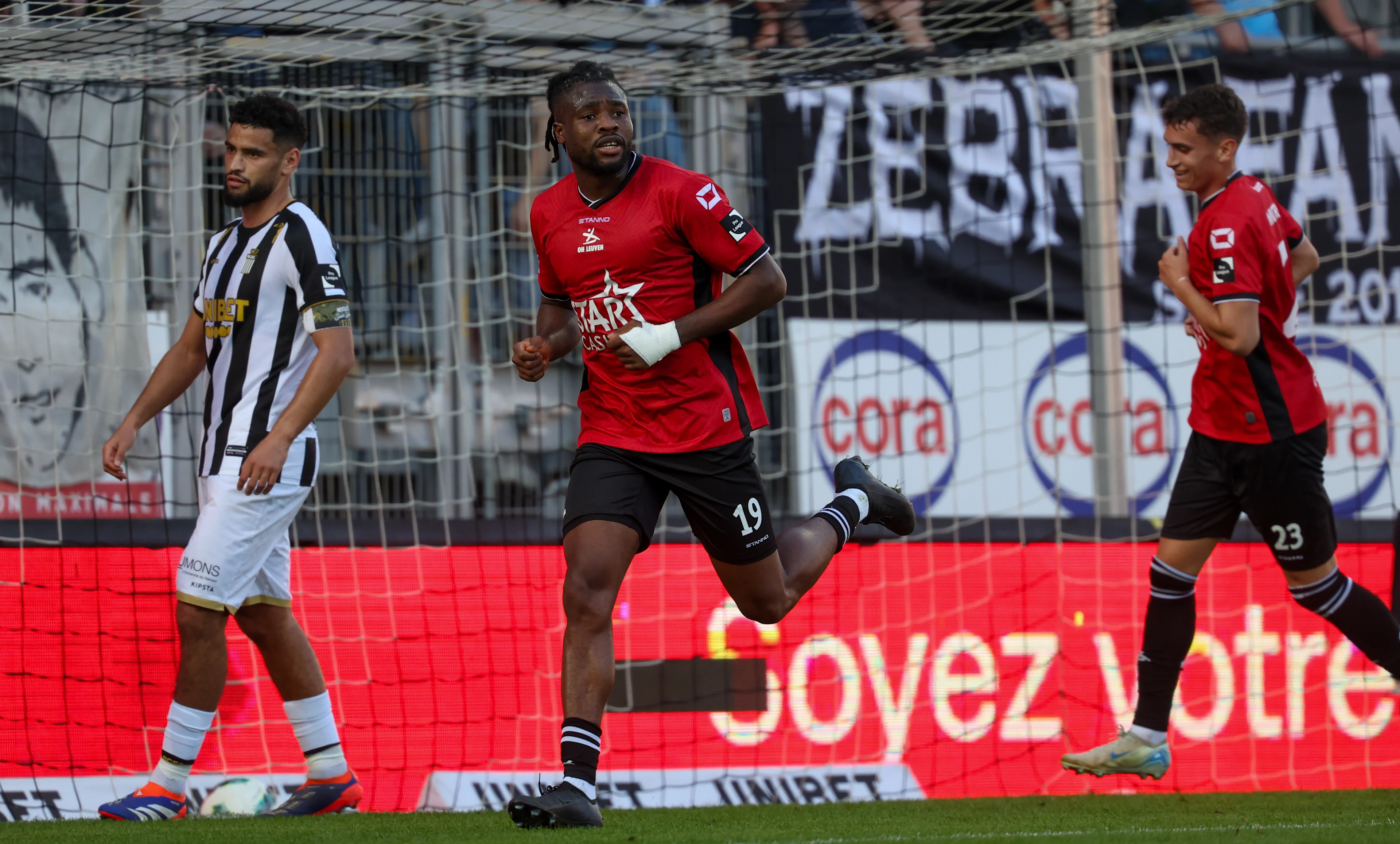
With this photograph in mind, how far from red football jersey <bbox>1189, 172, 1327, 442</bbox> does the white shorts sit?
2.79 m

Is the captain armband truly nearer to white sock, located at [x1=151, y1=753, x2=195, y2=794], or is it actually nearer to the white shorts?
the white shorts

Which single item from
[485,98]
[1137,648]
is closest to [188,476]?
[485,98]

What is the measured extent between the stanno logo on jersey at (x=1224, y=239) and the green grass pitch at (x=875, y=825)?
5.43 feet

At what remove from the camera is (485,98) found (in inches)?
258

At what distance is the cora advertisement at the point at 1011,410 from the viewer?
7.69m

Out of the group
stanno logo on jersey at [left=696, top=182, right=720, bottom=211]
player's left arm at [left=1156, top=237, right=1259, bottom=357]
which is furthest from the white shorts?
player's left arm at [left=1156, top=237, right=1259, bottom=357]

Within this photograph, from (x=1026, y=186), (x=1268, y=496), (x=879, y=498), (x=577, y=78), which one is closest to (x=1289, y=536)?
(x=1268, y=496)

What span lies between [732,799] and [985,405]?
331 centimetres

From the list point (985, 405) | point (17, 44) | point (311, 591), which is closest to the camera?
point (17, 44)

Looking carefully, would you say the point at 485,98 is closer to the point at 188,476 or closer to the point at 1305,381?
the point at 188,476

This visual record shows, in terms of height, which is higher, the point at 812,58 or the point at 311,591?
the point at 812,58

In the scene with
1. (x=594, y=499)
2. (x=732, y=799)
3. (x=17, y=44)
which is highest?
(x=17, y=44)

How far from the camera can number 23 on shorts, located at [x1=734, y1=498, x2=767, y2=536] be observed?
12.3 ft

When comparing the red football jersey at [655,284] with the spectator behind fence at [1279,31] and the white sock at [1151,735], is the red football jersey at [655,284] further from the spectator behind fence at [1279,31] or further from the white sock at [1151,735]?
the spectator behind fence at [1279,31]
